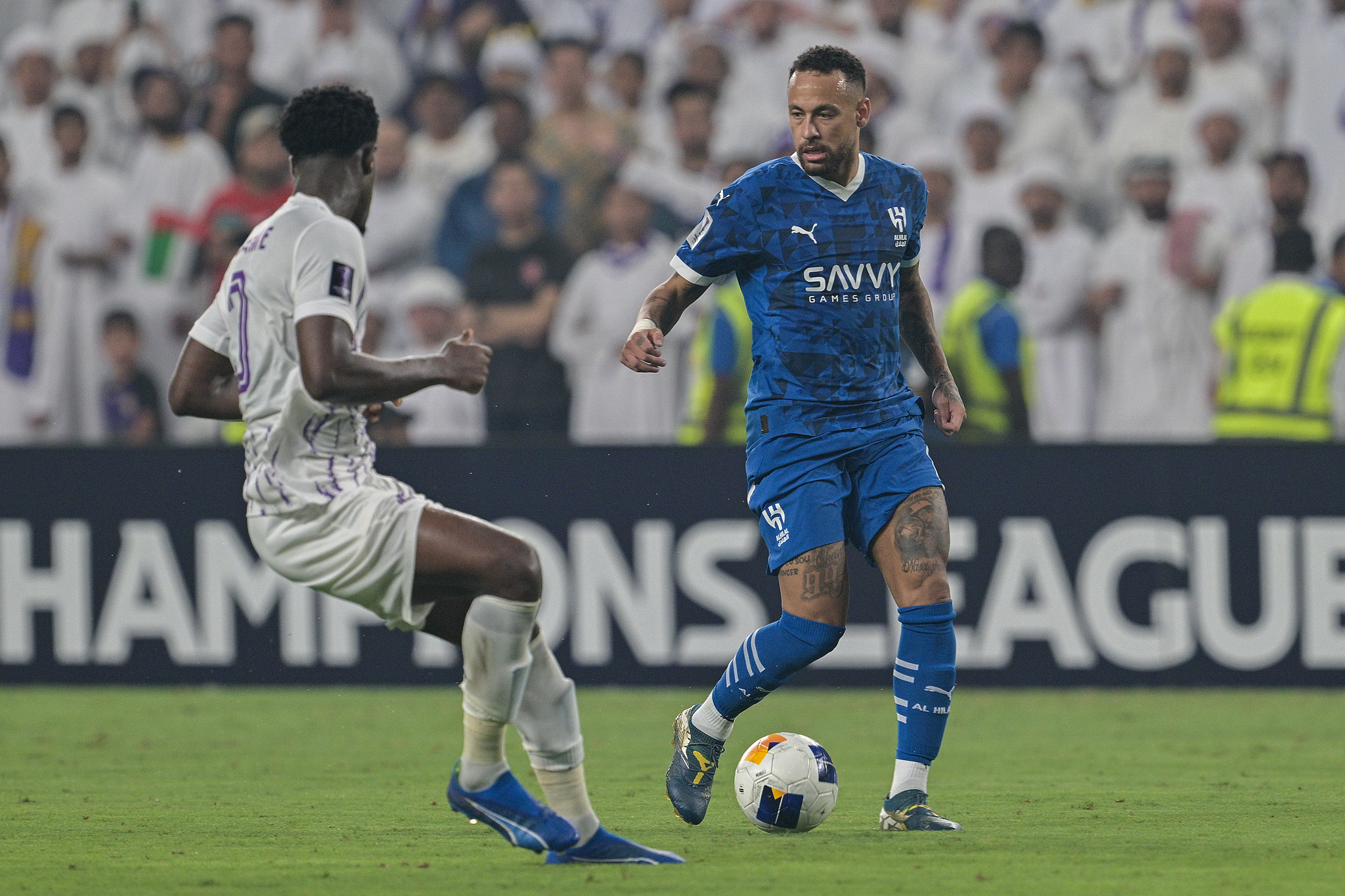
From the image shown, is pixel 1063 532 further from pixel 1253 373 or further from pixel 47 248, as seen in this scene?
pixel 47 248

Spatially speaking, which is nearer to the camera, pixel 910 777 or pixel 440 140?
pixel 910 777

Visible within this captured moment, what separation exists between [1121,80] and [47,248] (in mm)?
7611

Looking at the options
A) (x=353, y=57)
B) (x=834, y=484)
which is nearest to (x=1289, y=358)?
(x=834, y=484)

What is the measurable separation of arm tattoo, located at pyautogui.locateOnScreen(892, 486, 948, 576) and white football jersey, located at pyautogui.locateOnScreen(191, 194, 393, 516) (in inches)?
68.2

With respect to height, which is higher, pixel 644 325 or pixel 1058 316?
pixel 1058 316

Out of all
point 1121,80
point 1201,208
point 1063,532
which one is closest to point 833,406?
point 1063,532

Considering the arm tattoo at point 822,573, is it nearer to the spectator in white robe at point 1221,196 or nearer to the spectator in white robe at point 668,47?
the spectator in white robe at point 1221,196

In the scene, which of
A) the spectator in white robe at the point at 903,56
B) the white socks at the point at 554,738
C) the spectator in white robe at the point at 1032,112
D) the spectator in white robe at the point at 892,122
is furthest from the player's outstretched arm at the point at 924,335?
the spectator in white robe at the point at 903,56

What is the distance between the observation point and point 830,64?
5.47 metres

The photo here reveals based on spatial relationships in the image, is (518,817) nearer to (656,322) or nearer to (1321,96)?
(656,322)

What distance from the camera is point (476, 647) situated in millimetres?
4441

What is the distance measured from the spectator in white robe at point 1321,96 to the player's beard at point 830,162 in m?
7.46

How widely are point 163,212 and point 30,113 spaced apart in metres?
1.46

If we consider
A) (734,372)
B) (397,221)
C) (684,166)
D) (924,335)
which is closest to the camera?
(924,335)
